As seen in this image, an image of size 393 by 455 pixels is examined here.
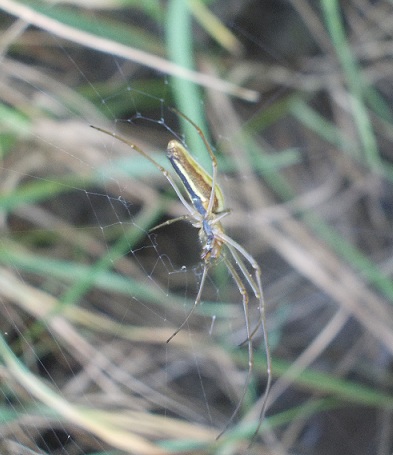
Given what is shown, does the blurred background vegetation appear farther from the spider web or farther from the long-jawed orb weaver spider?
the long-jawed orb weaver spider

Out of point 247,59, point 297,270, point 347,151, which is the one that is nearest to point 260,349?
point 297,270

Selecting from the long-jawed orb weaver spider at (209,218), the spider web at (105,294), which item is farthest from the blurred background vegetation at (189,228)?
the long-jawed orb weaver spider at (209,218)

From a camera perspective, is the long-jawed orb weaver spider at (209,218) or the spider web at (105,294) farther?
the spider web at (105,294)

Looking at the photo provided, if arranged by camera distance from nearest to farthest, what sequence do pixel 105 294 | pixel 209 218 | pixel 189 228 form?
pixel 209 218
pixel 105 294
pixel 189 228

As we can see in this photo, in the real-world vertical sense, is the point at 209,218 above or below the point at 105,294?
above

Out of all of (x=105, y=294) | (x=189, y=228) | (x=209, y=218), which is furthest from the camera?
(x=189, y=228)

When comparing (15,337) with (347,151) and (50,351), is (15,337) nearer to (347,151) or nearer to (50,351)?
(50,351)

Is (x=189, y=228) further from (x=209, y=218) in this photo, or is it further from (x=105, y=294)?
(x=209, y=218)

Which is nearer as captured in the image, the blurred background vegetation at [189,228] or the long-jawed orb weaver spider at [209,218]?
the long-jawed orb weaver spider at [209,218]

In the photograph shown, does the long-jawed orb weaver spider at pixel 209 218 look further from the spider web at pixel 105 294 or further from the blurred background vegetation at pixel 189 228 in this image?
the blurred background vegetation at pixel 189 228

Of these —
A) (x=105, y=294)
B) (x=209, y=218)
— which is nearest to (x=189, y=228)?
(x=105, y=294)
